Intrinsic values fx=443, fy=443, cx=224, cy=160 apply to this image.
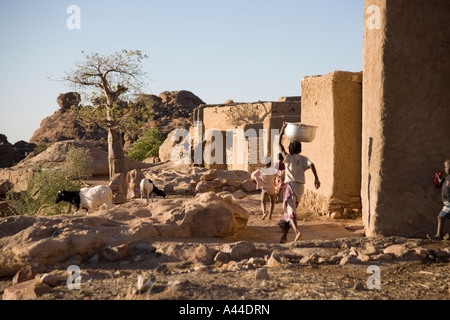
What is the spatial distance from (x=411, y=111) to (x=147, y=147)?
24.9 metres

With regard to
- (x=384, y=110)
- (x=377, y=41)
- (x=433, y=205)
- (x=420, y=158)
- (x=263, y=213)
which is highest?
(x=377, y=41)

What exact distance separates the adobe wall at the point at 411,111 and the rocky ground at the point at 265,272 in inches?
18.1

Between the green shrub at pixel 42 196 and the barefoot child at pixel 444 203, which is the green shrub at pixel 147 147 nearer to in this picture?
the green shrub at pixel 42 196

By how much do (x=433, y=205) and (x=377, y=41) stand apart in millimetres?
2176

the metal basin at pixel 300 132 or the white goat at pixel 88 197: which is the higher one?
the metal basin at pixel 300 132

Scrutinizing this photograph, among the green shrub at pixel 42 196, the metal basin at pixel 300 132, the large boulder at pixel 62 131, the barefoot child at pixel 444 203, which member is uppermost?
the large boulder at pixel 62 131

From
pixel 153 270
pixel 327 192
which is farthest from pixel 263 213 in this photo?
pixel 153 270

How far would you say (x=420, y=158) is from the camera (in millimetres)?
5457

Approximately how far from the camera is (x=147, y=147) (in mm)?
29219

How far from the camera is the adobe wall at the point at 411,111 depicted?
541cm

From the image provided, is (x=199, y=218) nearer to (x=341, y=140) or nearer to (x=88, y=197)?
(x=88, y=197)

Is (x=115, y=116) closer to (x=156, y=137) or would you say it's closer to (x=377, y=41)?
(x=377, y=41)

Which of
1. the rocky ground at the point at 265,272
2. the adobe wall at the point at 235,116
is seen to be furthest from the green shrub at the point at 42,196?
the adobe wall at the point at 235,116

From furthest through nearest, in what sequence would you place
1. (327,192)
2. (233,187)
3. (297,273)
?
(233,187) < (327,192) < (297,273)
